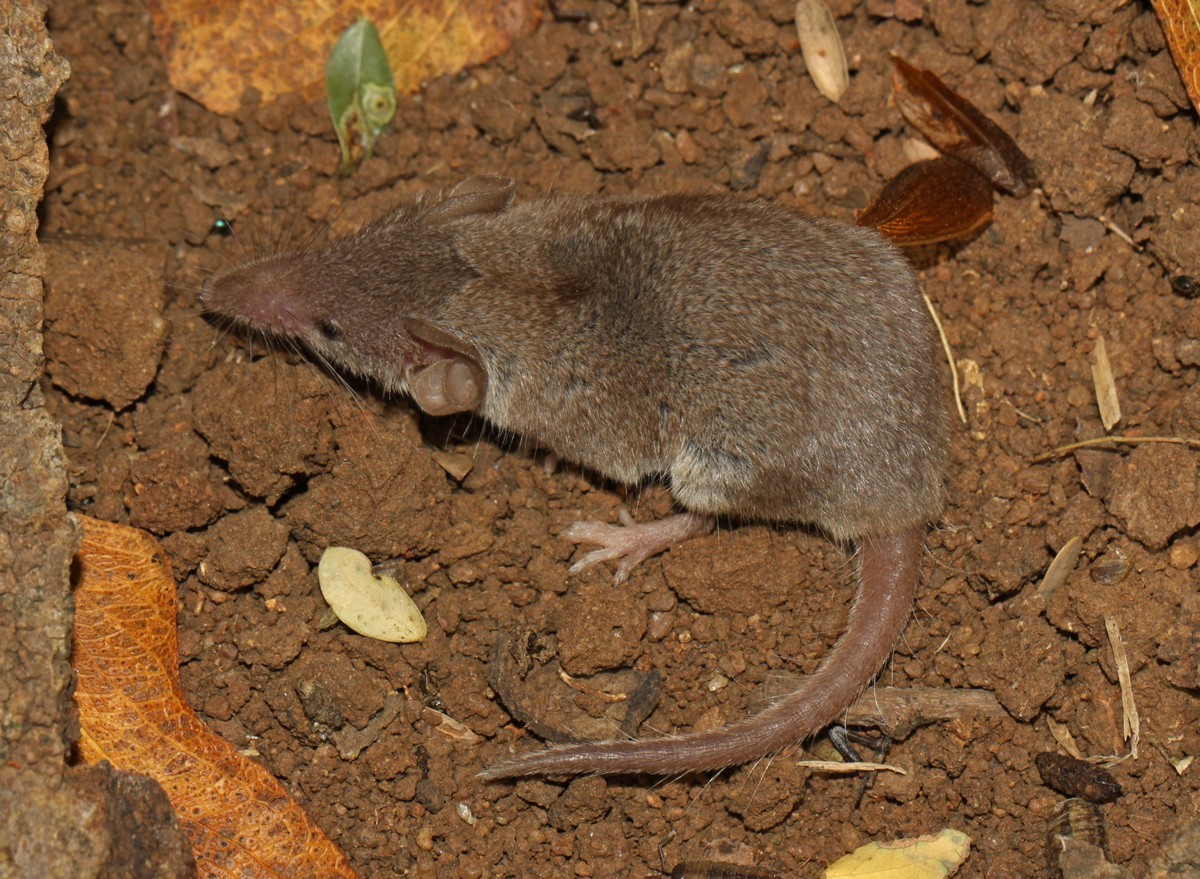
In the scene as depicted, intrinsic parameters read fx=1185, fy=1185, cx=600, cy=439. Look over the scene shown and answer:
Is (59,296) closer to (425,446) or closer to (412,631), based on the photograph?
(425,446)

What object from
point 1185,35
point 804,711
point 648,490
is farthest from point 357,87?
point 1185,35

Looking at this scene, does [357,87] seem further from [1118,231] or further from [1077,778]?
[1077,778]

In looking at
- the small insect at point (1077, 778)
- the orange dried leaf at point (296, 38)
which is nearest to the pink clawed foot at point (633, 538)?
the small insect at point (1077, 778)

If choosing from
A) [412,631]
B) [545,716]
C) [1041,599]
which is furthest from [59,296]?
[1041,599]

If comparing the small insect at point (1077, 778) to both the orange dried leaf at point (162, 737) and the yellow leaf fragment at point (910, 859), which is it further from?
the orange dried leaf at point (162, 737)

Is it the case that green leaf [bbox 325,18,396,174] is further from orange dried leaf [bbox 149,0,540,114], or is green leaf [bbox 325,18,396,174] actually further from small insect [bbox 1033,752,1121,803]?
small insect [bbox 1033,752,1121,803]

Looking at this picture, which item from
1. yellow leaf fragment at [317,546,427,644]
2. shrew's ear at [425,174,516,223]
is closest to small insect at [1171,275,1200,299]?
shrew's ear at [425,174,516,223]
